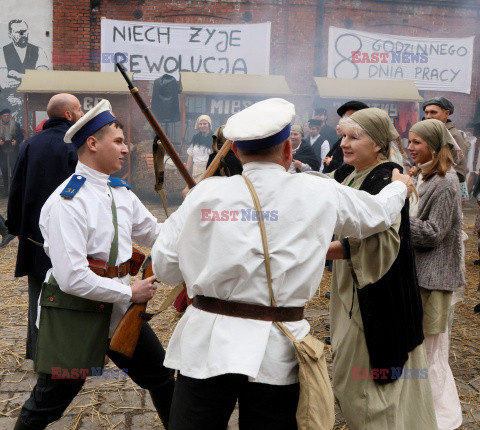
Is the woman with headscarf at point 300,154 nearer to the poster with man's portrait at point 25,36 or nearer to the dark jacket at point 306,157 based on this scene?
the dark jacket at point 306,157

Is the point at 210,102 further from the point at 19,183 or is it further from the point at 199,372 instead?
the point at 199,372

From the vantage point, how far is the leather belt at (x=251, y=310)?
2.06 metres

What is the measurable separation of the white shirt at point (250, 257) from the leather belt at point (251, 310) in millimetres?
22

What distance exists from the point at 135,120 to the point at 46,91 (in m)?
2.61

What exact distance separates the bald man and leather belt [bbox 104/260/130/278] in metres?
1.27

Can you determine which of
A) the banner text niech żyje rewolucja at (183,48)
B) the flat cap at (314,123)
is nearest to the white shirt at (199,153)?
the flat cap at (314,123)

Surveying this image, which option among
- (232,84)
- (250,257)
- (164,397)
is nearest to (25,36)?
(232,84)

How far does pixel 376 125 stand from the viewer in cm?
303

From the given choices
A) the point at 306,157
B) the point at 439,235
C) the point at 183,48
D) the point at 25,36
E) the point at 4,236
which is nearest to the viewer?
the point at 439,235

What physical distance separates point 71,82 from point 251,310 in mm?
13829

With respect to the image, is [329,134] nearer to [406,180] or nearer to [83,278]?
[406,180]

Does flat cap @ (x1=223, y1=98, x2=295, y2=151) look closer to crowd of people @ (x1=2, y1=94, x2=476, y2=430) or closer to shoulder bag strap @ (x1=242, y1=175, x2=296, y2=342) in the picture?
crowd of people @ (x1=2, y1=94, x2=476, y2=430)

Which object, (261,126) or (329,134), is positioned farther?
(329,134)

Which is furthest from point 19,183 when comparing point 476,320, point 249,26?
point 249,26
